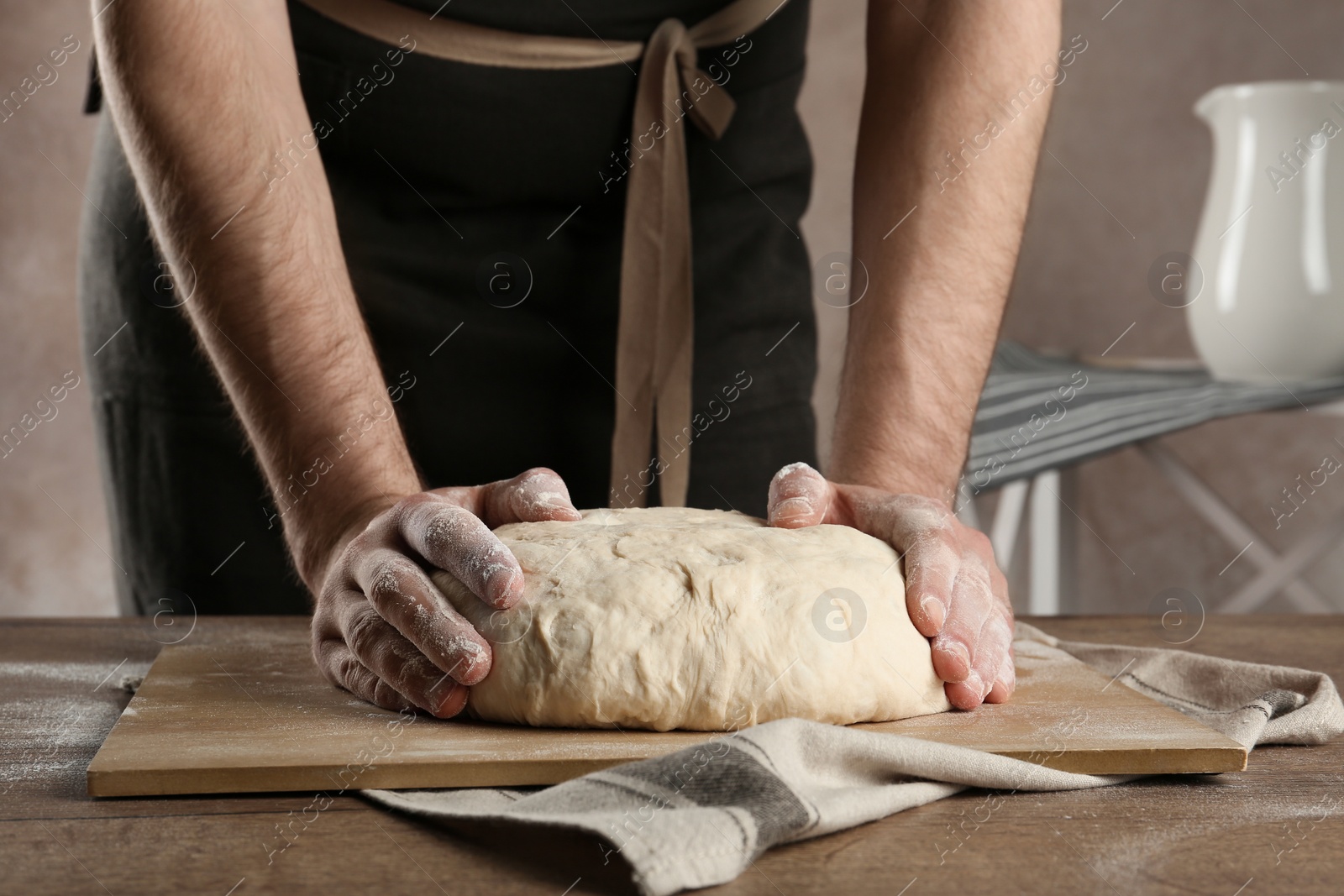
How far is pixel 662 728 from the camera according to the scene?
0.84m

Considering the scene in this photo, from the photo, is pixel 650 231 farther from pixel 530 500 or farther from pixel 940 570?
pixel 940 570

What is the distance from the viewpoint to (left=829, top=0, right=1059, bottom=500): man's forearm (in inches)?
47.2

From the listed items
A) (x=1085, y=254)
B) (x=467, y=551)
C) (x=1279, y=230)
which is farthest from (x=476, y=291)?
(x=1085, y=254)

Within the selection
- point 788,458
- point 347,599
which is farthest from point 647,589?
point 788,458

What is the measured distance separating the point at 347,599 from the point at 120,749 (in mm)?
215

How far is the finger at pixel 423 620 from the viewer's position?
82 cm

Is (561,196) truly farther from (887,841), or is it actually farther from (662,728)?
(887,841)

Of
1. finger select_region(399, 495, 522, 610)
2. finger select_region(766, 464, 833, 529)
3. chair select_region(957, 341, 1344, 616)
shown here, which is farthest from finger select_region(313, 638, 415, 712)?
chair select_region(957, 341, 1344, 616)

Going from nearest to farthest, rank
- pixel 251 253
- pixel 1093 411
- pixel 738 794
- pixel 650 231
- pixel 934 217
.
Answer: pixel 738 794 < pixel 251 253 < pixel 934 217 < pixel 650 231 < pixel 1093 411

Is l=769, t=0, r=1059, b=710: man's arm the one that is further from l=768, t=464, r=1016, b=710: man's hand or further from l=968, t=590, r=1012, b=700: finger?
l=968, t=590, r=1012, b=700: finger

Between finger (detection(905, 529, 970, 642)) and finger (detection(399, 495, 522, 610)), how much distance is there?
13.1 inches

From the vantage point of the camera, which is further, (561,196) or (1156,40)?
(1156,40)

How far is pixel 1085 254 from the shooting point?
353 cm

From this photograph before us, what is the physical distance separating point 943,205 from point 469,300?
2.13 ft
